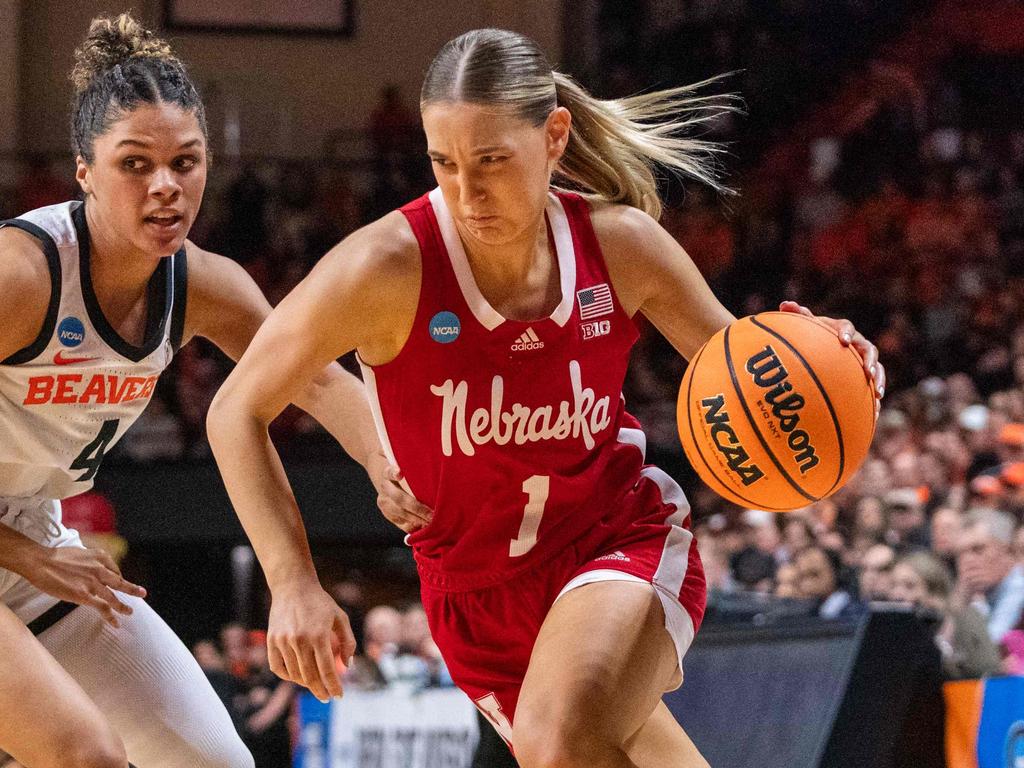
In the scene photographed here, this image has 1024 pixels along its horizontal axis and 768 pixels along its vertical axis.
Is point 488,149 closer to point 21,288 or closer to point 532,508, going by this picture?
point 532,508

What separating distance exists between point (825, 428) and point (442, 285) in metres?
0.82

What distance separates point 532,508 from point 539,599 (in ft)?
0.64

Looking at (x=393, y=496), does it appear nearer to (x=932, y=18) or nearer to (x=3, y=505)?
(x=3, y=505)

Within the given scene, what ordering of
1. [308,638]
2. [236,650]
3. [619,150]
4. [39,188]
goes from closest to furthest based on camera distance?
[308,638] → [619,150] → [236,650] → [39,188]

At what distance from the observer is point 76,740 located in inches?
105

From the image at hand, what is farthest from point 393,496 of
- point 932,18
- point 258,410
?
point 932,18

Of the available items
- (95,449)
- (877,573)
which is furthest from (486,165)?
(877,573)

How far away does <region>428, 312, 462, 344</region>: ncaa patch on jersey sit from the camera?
115 inches

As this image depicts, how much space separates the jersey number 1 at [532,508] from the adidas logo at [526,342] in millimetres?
266

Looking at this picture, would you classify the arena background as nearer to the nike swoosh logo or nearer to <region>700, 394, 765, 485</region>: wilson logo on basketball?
<region>700, 394, 765, 485</region>: wilson logo on basketball

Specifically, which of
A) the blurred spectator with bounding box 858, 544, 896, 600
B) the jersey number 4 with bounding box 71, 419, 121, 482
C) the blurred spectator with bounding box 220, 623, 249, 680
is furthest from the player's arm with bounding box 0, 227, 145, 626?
the blurred spectator with bounding box 220, 623, 249, 680

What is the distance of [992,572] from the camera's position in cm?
572

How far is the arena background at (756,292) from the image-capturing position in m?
5.00

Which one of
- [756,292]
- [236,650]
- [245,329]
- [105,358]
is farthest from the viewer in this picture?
[756,292]
